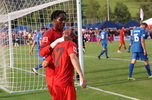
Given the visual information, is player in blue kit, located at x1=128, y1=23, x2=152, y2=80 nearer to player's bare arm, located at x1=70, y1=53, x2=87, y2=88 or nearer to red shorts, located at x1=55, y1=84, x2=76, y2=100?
red shorts, located at x1=55, y1=84, x2=76, y2=100

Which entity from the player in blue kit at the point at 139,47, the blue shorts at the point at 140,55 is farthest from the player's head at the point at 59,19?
the blue shorts at the point at 140,55

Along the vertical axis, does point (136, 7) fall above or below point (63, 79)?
above

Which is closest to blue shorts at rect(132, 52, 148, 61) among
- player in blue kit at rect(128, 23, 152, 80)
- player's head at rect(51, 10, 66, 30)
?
player in blue kit at rect(128, 23, 152, 80)

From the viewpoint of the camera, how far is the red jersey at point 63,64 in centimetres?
325

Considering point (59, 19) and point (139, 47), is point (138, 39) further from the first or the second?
point (59, 19)

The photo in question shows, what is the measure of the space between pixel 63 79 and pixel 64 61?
27 centimetres

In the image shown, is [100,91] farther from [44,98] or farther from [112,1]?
[112,1]

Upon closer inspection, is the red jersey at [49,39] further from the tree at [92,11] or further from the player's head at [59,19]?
the tree at [92,11]

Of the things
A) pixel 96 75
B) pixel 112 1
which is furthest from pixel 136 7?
pixel 96 75

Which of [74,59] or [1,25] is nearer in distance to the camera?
[74,59]

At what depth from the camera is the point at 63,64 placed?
A: 328cm

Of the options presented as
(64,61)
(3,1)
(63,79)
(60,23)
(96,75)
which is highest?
(3,1)

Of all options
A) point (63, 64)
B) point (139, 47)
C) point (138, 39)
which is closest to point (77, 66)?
point (63, 64)

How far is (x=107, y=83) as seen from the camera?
26.0ft
